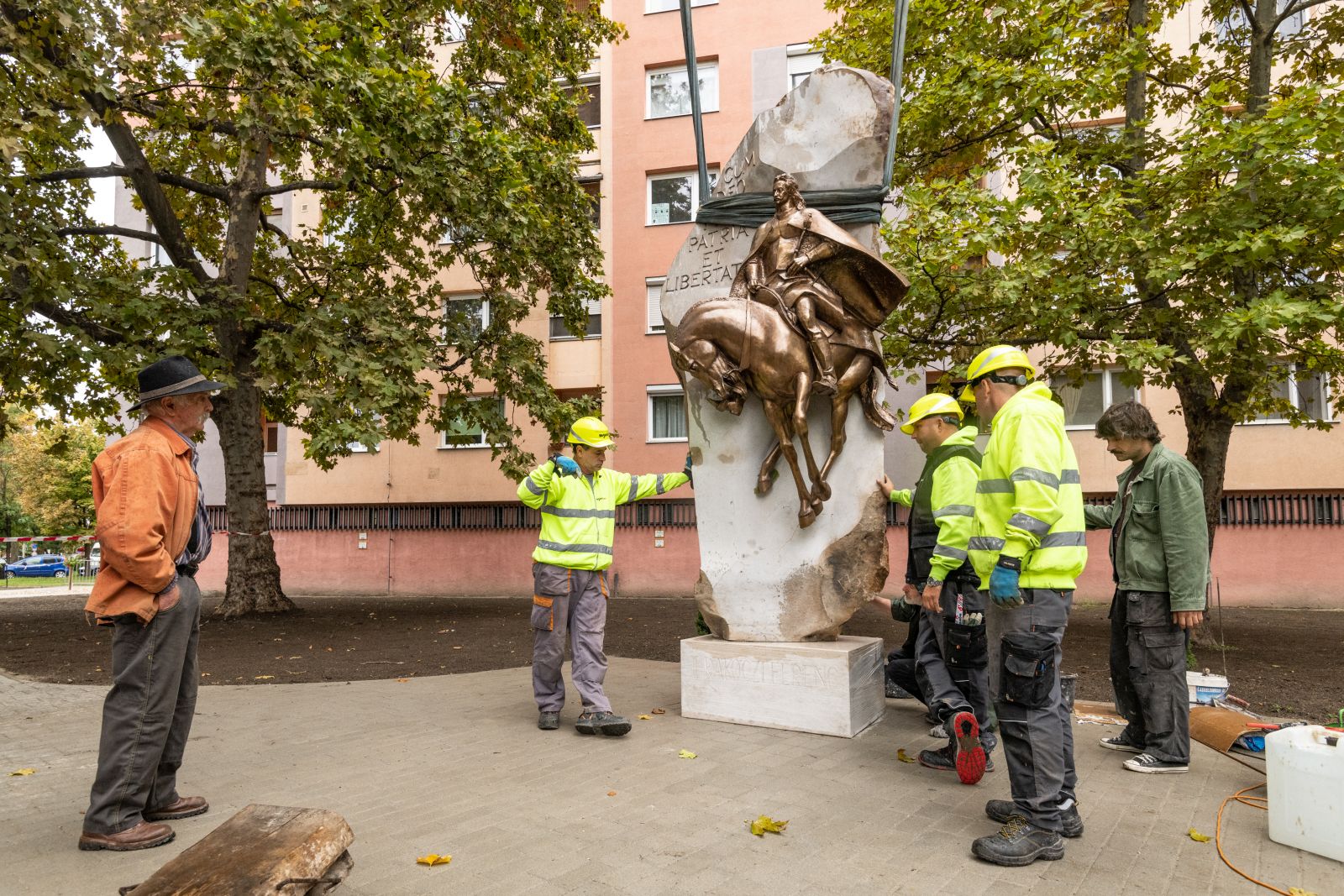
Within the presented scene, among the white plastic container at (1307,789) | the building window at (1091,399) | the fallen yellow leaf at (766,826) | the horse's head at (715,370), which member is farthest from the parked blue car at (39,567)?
the white plastic container at (1307,789)

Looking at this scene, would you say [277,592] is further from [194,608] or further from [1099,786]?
[1099,786]

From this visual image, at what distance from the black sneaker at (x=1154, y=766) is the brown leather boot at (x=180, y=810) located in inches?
187

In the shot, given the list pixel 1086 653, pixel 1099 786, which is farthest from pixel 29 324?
pixel 1086 653

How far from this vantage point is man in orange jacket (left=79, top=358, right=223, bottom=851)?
3426 millimetres

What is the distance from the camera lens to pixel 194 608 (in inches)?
146

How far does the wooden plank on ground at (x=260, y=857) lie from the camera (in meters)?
2.62

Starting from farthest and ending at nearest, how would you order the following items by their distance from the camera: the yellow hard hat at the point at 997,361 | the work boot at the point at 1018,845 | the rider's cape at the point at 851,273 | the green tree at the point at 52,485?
the green tree at the point at 52,485 → the rider's cape at the point at 851,273 → the yellow hard hat at the point at 997,361 → the work boot at the point at 1018,845

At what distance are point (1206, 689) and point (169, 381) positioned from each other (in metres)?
6.48

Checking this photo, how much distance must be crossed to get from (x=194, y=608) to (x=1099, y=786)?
4504 millimetres

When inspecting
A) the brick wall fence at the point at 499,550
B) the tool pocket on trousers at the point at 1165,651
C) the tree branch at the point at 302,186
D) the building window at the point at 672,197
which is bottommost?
the brick wall fence at the point at 499,550

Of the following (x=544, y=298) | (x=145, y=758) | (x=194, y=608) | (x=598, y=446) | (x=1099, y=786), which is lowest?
(x=1099, y=786)

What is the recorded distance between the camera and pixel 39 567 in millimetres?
28281

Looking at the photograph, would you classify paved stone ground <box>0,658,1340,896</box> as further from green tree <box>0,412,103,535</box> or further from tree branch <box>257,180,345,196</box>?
green tree <box>0,412,103,535</box>

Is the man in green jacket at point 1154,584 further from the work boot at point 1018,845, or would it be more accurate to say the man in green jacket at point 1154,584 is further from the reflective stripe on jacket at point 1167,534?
the work boot at point 1018,845
